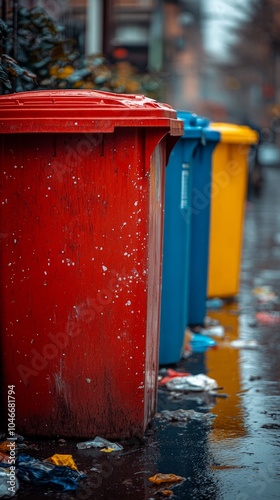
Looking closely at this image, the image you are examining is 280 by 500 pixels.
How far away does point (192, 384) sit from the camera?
17.6 ft

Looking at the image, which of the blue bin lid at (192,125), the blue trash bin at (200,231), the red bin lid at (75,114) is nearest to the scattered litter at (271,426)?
the red bin lid at (75,114)

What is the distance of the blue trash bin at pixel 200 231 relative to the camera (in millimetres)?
6953

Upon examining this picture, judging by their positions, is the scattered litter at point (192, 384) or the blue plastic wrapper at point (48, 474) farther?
the scattered litter at point (192, 384)

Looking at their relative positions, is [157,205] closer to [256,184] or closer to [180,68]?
[256,184]

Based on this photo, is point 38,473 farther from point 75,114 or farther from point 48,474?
point 75,114

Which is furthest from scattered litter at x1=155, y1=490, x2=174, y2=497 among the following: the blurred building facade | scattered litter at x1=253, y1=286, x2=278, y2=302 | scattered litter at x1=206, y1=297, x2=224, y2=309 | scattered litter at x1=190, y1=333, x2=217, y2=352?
the blurred building facade

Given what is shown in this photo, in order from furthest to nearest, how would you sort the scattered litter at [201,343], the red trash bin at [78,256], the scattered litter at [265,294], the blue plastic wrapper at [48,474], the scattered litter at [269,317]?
the scattered litter at [265,294]
the scattered litter at [269,317]
the scattered litter at [201,343]
the red trash bin at [78,256]
the blue plastic wrapper at [48,474]

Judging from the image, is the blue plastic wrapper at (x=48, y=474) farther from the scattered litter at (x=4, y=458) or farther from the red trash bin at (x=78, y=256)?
the red trash bin at (x=78, y=256)

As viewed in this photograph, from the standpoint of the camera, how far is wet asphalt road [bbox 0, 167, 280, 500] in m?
3.73

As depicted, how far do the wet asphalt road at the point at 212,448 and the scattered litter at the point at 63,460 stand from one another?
2.7 inches

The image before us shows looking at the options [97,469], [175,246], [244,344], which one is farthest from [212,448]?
[244,344]

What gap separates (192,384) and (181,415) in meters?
0.58

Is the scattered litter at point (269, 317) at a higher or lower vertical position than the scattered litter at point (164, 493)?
higher

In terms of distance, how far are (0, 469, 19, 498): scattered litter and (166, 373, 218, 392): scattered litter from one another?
5.80 ft
